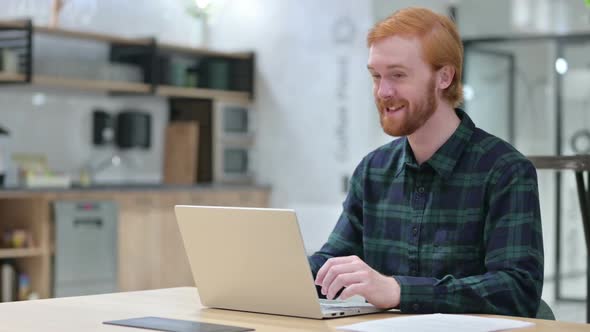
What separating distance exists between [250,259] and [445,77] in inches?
26.4

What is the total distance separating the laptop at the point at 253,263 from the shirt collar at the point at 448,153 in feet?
1.26

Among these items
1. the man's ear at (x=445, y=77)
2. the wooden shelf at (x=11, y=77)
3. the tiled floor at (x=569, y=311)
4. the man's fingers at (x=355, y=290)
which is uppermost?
the wooden shelf at (x=11, y=77)

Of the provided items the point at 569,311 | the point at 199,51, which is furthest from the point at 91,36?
the point at 569,311

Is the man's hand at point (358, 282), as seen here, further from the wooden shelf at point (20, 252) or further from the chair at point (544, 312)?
the wooden shelf at point (20, 252)

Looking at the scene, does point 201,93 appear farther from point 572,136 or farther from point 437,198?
point 437,198

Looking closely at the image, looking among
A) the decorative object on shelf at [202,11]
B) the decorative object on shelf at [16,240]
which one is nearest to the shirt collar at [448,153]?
the decorative object on shelf at [16,240]

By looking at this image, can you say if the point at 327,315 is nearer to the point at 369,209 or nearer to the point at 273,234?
the point at 273,234

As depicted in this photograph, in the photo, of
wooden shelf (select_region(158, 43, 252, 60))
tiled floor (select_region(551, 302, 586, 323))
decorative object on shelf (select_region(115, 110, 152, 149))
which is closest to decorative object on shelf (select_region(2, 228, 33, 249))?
decorative object on shelf (select_region(115, 110, 152, 149))

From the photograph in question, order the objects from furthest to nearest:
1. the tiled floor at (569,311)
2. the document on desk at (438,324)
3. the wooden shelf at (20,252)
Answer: the tiled floor at (569,311)
the wooden shelf at (20,252)
the document on desk at (438,324)

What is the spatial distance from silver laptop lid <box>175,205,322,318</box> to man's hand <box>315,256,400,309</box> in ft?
0.20

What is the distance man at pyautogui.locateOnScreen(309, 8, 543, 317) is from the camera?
1950 mm

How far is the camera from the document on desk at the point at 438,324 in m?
1.66

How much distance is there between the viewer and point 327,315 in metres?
1.84

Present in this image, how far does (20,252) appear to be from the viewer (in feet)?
20.7
